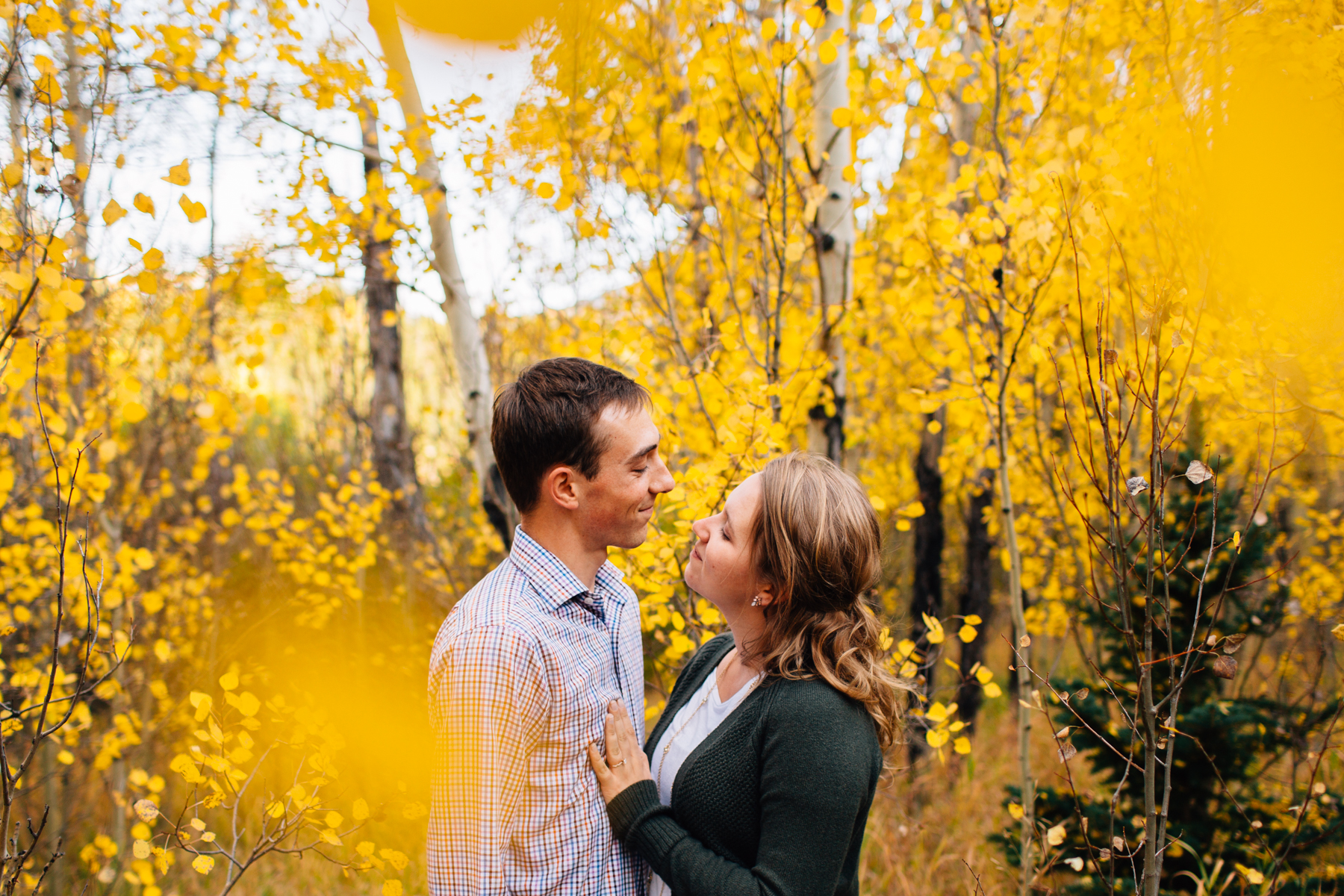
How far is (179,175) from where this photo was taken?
1906 millimetres

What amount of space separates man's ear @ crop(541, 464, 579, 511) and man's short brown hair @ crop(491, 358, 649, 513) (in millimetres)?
10

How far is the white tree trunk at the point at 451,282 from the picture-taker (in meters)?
3.08

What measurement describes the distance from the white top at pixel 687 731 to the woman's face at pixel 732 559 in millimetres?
173

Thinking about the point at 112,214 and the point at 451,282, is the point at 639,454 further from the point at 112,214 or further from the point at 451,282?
the point at 451,282

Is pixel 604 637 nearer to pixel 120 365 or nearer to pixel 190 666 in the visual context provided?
pixel 120 365

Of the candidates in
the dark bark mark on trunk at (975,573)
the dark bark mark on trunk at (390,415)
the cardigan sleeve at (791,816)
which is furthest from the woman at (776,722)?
the dark bark mark on trunk at (390,415)

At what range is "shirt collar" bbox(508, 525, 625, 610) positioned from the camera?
1.49 meters

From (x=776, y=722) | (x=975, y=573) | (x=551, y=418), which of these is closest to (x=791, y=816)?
(x=776, y=722)

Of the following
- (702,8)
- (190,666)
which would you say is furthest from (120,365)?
(702,8)

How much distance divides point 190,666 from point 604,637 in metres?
4.68

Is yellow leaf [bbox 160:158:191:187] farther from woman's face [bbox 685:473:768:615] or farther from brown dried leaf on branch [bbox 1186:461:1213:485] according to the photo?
brown dried leaf on branch [bbox 1186:461:1213:485]

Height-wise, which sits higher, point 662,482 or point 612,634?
point 662,482

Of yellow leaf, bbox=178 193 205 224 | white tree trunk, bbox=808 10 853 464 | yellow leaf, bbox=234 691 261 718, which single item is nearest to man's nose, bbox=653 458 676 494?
yellow leaf, bbox=234 691 261 718

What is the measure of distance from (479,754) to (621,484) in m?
0.56
